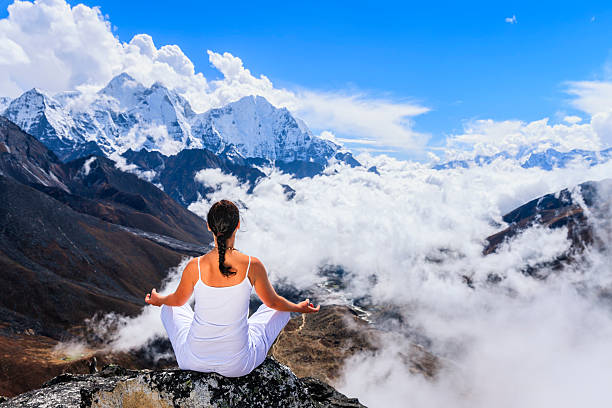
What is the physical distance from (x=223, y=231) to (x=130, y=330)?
474 ft

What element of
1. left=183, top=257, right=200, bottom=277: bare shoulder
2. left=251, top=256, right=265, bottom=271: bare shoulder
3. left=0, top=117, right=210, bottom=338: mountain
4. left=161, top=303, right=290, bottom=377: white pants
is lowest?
left=0, top=117, right=210, bottom=338: mountain

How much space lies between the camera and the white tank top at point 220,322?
6516mm

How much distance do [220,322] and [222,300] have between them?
446 mm

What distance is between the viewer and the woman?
6.50 metres

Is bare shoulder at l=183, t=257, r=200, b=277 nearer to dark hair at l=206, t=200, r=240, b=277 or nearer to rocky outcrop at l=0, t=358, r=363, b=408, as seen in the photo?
dark hair at l=206, t=200, r=240, b=277

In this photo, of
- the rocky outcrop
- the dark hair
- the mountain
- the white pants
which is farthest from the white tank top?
the mountain

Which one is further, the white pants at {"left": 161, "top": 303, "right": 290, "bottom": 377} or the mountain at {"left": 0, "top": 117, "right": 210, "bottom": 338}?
the mountain at {"left": 0, "top": 117, "right": 210, "bottom": 338}

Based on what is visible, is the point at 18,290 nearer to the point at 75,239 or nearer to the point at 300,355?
the point at 75,239

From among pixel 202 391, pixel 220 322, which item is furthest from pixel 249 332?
pixel 202 391

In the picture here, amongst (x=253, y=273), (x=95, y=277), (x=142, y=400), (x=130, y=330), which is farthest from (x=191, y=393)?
(x=95, y=277)

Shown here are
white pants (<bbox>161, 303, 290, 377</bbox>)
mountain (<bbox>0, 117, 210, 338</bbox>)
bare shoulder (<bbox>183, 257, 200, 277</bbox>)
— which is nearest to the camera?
bare shoulder (<bbox>183, 257, 200, 277</bbox>)

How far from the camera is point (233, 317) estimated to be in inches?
260

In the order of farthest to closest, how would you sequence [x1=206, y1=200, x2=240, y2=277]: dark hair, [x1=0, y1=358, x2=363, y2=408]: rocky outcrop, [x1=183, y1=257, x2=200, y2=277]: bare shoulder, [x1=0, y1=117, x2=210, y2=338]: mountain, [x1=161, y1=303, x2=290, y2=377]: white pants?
[x1=0, y1=117, x2=210, y2=338]: mountain, [x1=0, y1=358, x2=363, y2=408]: rocky outcrop, [x1=161, y1=303, x2=290, y2=377]: white pants, [x1=183, y1=257, x2=200, y2=277]: bare shoulder, [x1=206, y1=200, x2=240, y2=277]: dark hair

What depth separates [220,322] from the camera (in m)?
6.63
